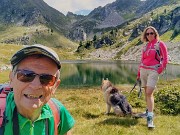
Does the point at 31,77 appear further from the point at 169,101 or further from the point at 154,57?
the point at 169,101

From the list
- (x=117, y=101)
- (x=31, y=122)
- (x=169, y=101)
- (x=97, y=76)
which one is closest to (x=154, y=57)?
(x=117, y=101)

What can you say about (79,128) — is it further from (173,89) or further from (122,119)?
(173,89)

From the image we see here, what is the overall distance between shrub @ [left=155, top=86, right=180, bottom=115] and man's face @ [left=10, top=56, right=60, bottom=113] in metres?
12.4

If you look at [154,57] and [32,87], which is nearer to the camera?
[32,87]

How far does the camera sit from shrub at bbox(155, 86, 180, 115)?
15.0m

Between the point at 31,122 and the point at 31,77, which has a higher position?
the point at 31,77

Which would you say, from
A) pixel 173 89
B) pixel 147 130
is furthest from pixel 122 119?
pixel 173 89

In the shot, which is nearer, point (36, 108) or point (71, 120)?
point (36, 108)

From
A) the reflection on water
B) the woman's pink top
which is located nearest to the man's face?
the woman's pink top

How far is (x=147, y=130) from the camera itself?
1133 cm

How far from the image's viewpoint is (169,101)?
15641 millimetres

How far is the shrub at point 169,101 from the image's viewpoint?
14961 mm

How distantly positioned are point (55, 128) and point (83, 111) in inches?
463

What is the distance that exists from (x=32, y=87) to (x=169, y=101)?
43.4 feet
